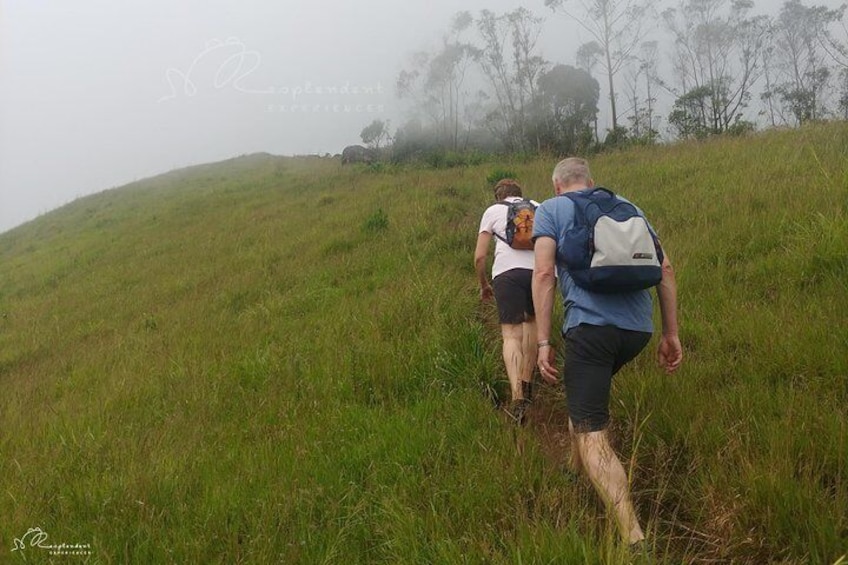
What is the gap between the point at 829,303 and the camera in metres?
3.26

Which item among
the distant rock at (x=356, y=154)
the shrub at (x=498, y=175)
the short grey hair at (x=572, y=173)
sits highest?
the distant rock at (x=356, y=154)

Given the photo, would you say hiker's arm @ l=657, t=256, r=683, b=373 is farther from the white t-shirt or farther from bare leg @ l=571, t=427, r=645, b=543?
the white t-shirt

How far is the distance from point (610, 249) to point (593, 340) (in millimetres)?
398

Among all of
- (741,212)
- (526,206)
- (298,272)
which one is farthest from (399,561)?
(298,272)

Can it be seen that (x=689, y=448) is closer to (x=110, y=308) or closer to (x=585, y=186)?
(x=585, y=186)

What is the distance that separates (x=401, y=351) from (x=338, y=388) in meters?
0.60

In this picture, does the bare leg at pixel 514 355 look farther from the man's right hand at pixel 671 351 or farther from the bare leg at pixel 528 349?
the man's right hand at pixel 671 351

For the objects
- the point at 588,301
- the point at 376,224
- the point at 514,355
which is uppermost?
the point at 376,224

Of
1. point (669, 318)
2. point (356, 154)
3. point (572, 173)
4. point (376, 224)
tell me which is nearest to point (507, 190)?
point (572, 173)

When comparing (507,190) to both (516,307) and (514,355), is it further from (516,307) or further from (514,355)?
(514,355)

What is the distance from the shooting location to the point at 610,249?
85.0 inches

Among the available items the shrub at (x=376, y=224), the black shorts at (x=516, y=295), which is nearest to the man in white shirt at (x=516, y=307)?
the black shorts at (x=516, y=295)

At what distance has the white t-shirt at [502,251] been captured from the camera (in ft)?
11.9

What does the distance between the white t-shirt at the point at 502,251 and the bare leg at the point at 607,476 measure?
159 centimetres
